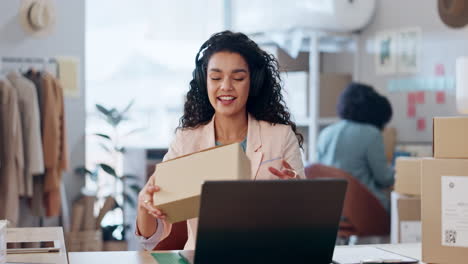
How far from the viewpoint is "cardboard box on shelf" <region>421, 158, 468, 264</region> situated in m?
1.84

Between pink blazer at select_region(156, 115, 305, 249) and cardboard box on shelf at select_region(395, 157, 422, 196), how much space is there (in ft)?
4.51

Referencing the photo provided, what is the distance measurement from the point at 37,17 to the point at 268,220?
167 inches

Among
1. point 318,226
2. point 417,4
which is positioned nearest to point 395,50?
point 417,4

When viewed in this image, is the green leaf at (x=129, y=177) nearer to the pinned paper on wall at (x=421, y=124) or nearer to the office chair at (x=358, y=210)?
the office chair at (x=358, y=210)

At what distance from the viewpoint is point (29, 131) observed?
4.80 meters

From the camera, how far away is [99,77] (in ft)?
22.6

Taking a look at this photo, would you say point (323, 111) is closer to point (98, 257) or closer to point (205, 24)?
point (205, 24)

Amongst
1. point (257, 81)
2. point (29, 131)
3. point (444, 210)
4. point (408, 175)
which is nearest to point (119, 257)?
point (257, 81)

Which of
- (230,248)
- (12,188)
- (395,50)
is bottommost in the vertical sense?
(12,188)

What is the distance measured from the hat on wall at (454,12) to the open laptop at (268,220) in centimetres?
366

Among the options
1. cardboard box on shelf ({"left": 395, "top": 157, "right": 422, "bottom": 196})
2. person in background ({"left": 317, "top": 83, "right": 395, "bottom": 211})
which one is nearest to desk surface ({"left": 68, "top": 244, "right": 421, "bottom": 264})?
cardboard box on shelf ({"left": 395, "top": 157, "right": 422, "bottom": 196})

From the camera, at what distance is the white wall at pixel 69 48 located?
17.6ft

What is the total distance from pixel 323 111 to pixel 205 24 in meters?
1.72

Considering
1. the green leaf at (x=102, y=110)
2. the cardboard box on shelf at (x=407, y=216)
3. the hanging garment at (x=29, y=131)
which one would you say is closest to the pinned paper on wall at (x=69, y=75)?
the green leaf at (x=102, y=110)
